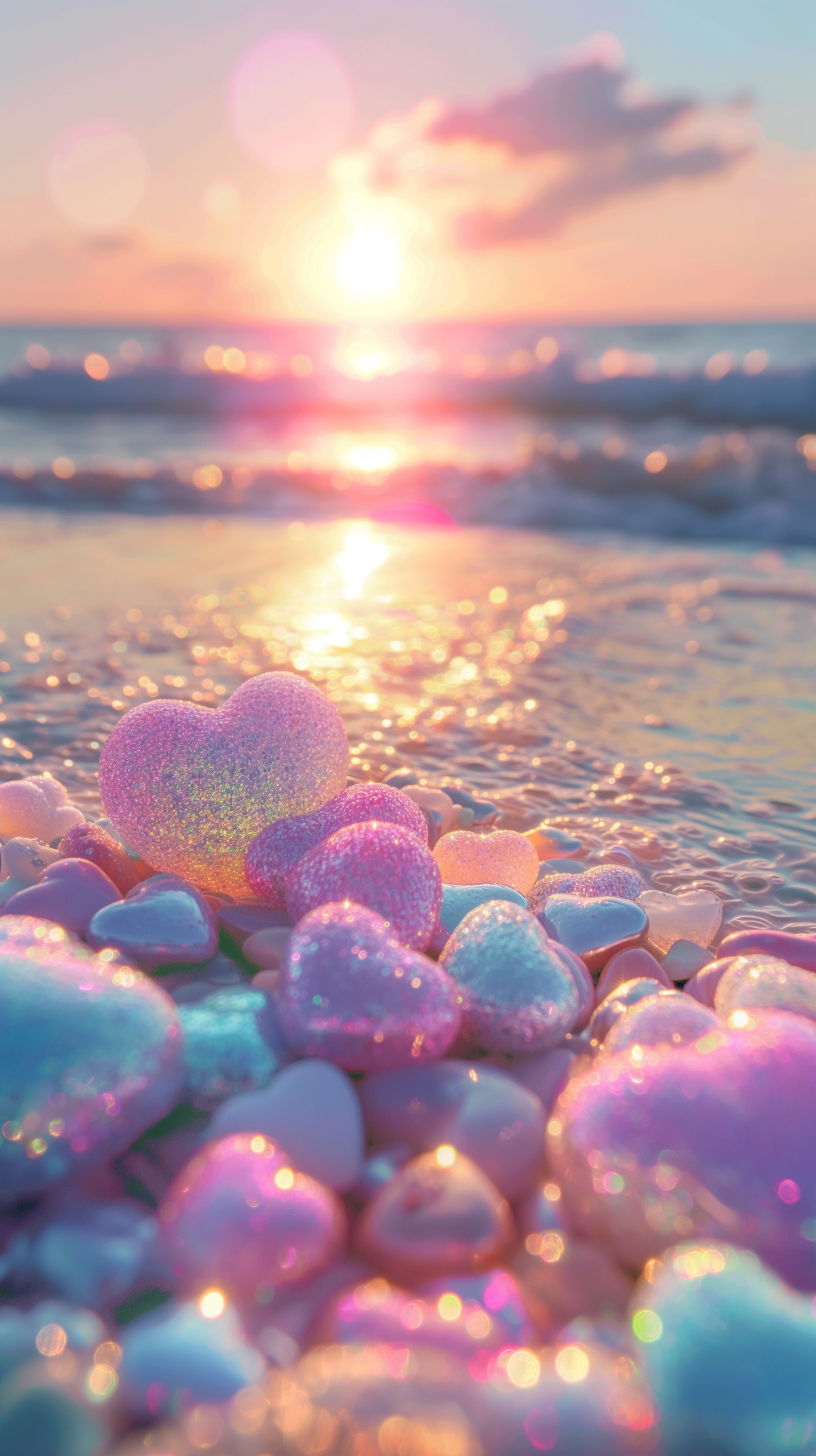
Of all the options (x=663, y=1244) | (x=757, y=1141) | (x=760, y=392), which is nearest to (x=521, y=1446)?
(x=663, y=1244)

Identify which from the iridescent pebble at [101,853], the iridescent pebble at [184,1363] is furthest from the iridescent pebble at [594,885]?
the iridescent pebble at [184,1363]

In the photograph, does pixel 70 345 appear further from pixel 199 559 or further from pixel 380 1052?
pixel 380 1052

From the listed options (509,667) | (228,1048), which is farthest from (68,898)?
(509,667)

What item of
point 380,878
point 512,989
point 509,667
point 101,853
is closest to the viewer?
point 512,989

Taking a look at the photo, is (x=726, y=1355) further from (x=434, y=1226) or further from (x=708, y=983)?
(x=708, y=983)

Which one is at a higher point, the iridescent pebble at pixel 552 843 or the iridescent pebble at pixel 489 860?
the iridescent pebble at pixel 489 860

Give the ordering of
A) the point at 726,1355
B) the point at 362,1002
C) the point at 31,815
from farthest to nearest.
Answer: the point at 31,815 < the point at 362,1002 < the point at 726,1355

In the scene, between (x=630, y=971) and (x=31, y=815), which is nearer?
(x=630, y=971)

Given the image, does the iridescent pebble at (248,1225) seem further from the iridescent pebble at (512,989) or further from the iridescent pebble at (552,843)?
the iridescent pebble at (552,843)
